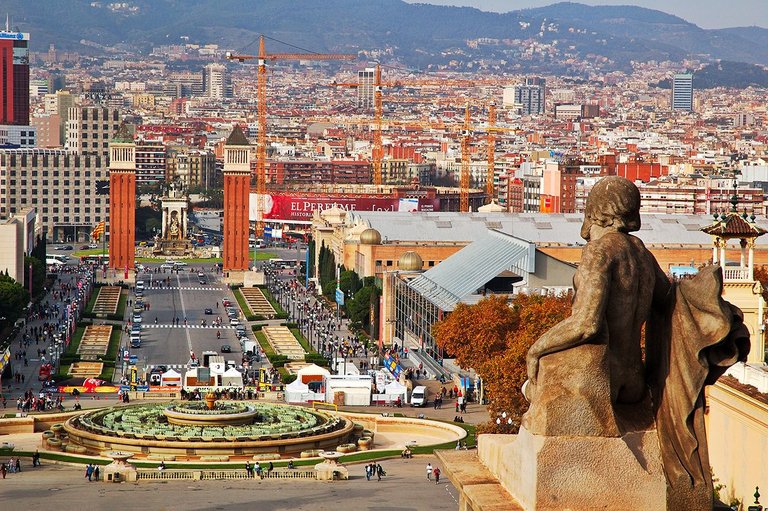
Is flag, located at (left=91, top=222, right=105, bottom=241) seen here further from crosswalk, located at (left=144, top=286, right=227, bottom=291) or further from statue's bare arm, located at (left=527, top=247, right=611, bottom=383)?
statue's bare arm, located at (left=527, top=247, right=611, bottom=383)

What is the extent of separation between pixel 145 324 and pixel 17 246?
7.92 meters

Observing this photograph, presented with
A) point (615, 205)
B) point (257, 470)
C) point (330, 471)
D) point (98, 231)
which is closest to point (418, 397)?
point (330, 471)

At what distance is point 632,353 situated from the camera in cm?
913

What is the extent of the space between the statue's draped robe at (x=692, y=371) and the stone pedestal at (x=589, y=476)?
13 cm

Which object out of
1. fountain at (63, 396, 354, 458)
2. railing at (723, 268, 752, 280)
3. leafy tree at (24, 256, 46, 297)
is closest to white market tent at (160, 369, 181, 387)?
fountain at (63, 396, 354, 458)

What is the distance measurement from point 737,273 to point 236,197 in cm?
7647

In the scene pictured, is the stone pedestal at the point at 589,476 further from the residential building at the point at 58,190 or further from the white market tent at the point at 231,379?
the residential building at the point at 58,190

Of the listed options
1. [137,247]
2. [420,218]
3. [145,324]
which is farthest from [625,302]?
[137,247]

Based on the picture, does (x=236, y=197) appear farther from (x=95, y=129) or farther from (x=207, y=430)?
(x=207, y=430)

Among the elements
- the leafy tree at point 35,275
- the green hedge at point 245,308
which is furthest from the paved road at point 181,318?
the leafy tree at point 35,275

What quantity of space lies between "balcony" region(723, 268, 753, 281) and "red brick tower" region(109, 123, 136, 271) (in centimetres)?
7653

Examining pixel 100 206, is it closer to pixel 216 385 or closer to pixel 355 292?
pixel 355 292

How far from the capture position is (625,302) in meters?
9.05

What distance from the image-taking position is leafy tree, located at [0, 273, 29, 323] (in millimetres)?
71062
